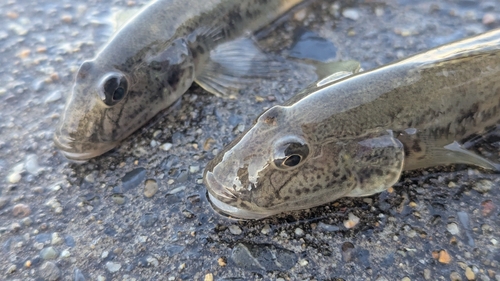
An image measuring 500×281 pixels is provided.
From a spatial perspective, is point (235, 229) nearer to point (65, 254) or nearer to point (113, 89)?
point (65, 254)

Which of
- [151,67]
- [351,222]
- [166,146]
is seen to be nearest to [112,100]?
[151,67]

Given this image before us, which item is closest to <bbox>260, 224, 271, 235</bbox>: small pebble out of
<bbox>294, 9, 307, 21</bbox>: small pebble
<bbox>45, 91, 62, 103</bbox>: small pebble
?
<bbox>45, 91, 62, 103</bbox>: small pebble

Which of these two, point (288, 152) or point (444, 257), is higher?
point (288, 152)

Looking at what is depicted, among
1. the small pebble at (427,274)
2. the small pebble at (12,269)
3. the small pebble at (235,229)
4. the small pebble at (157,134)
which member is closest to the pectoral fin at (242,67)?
the small pebble at (157,134)

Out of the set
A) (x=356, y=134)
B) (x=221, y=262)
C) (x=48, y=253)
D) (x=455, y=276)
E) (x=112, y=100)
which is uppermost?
(x=112, y=100)

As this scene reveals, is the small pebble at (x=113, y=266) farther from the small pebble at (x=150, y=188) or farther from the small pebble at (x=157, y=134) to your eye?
the small pebble at (x=157, y=134)

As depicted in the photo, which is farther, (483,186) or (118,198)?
(118,198)

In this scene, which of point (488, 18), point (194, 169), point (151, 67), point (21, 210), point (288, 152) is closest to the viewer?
point (288, 152)
